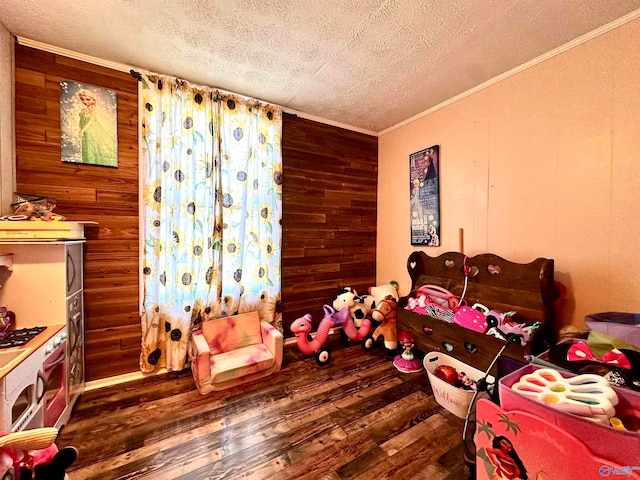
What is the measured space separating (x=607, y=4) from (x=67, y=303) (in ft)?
12.3

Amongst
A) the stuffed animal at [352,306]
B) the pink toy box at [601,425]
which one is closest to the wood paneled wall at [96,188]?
the stuffed animal at [352,306]

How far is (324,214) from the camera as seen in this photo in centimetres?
291

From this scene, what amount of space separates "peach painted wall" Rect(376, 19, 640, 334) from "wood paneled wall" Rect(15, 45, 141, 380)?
9.55 feet

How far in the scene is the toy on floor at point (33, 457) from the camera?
0.75 metres

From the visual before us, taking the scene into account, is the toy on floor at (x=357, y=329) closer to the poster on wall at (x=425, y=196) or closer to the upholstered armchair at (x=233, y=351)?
the upholstered armchair at (x=233, y=351)

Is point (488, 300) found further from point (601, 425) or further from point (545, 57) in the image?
point (545, 57)

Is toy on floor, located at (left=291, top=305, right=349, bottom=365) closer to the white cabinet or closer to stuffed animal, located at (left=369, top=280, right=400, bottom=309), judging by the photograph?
stuffed animal, located at (left=369, top=280, right=400, bottom=309)

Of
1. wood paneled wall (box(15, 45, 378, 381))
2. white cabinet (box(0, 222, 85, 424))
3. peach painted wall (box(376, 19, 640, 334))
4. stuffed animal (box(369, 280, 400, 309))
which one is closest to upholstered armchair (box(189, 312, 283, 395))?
wood paneled wall (box(15, 45, 378, 381))

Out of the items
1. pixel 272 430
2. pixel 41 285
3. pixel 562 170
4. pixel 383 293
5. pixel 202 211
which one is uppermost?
pixel 562 170

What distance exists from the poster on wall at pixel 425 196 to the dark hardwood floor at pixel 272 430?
1383mm

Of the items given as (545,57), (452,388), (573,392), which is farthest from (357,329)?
(545,57)

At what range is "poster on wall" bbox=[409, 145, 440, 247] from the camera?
8.36 feet

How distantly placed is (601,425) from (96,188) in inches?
118

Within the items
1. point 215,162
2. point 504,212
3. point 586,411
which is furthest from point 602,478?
point 215,162
